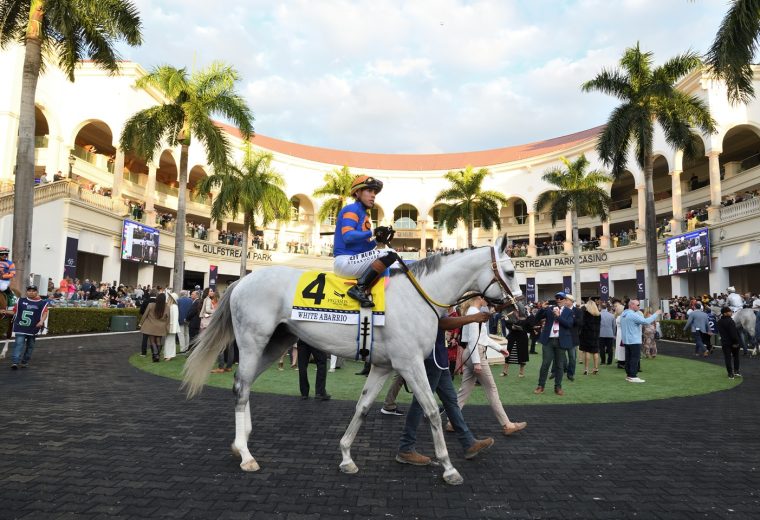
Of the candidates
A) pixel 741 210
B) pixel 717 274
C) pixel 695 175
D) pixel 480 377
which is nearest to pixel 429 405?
pixel 480 377

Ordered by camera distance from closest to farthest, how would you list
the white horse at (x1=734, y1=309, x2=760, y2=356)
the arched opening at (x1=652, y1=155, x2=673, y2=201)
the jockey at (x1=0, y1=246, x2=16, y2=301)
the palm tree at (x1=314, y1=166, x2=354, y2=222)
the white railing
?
the jockey at (x1=0, y1=246, x2=16, y2=301), the white horse at (x1=734, y1=309, x2=760, y2=356), the white railing, the arched opening at (x1=652, y1=155, x2=673, y2=201), the palm tree at (x1=314, y1=166, x2=354, y2=222)

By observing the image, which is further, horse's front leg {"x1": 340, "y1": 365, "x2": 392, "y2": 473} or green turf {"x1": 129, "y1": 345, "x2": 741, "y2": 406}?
green turf {"x1": 129, "y1": 345, "x2": 741, "y2": 406}

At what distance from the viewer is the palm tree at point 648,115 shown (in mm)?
22203

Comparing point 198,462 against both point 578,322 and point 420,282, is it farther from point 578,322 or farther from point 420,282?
point 578,322

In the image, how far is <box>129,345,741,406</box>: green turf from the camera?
8.88 meters

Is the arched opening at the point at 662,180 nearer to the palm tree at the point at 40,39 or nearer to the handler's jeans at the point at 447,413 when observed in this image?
the palm tree at the point at 40,39

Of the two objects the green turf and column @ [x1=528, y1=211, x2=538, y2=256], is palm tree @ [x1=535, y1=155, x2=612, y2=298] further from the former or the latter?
the green turf

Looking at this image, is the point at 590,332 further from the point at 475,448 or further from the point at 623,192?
the point at 623,192

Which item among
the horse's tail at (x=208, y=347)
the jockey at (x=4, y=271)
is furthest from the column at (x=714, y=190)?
the jockey at (x=4, y=271)

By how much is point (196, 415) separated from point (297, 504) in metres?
3.61

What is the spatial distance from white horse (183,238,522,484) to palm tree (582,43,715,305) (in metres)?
20.9

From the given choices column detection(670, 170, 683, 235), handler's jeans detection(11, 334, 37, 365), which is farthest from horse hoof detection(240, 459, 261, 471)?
column detection(670, 170, 683, 235)

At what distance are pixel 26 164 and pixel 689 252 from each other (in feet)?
113

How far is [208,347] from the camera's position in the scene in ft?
17.1
